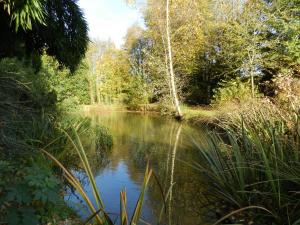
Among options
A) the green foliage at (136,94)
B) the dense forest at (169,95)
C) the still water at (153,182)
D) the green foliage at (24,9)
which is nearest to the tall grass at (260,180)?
the dense forest at (169,95)

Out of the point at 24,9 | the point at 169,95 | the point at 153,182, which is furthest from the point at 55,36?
the point at 169,95

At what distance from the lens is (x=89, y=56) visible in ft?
121

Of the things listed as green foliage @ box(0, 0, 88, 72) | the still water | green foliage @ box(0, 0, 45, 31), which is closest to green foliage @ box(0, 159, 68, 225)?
the still water

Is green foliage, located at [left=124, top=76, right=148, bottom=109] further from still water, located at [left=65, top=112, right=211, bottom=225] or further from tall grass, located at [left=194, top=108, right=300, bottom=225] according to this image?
tall grass, located at [left=194, top=108, right=300, bottom=225]

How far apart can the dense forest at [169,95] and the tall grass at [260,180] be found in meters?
0.01

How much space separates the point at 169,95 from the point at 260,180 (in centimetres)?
1930

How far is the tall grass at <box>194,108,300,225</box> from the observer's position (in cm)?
302

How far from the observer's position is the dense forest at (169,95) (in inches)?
111

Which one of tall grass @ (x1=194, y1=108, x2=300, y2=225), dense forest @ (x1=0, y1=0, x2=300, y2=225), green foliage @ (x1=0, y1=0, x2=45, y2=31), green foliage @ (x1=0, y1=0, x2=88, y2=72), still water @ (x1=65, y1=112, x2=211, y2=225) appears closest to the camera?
dense forest @ (x1=0, y1=0, x2=300, y2=225)

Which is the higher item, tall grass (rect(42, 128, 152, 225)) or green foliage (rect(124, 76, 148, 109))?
green foliage (rect(124, 76, 148, 109))

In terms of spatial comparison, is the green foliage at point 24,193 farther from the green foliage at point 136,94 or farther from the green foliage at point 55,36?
the green foliage at point 136,94

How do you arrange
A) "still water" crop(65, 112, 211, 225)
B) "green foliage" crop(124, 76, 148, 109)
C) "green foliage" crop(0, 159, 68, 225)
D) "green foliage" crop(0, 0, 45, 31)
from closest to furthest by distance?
"green foliage" crop(0, 159, 68, 225) → "green foliage" crop(0, 0, 45, 31) → "still water" crop(65, 112, 211, 225) → "green foliage" crop(124, 76, 148, 109)

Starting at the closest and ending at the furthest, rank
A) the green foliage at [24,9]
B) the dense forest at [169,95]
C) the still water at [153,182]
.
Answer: the dense forest at [169,95] < the green foliage at [24,9] < the still water at [153,182]

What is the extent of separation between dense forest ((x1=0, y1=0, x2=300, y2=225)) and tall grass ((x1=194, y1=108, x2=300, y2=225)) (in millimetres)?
12
